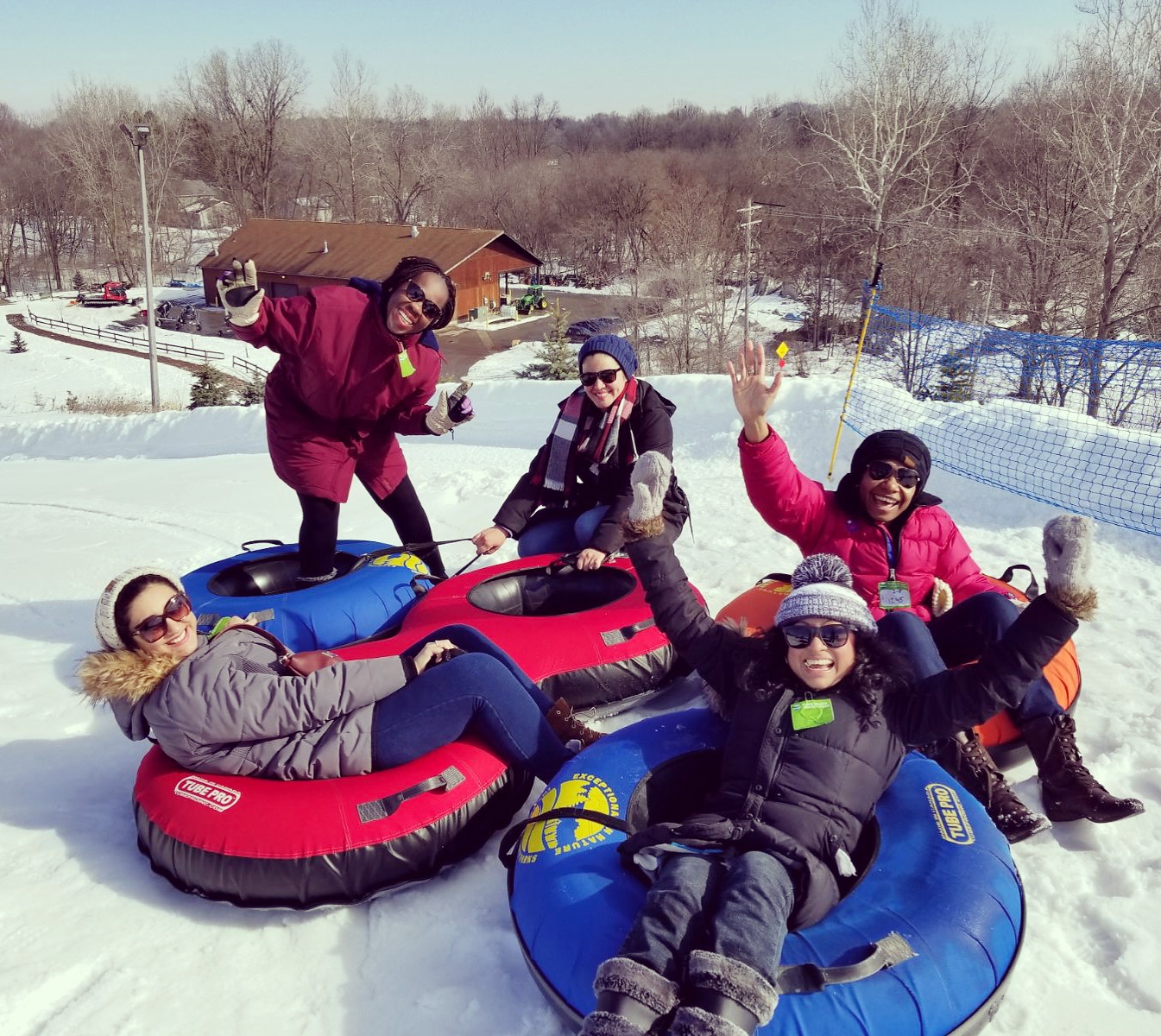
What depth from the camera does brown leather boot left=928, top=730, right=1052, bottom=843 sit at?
2891 millimetres

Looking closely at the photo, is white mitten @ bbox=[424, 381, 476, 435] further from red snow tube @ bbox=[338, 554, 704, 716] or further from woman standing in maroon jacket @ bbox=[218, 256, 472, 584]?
red snow tube @ bbox=[338, 554, 704, 716]

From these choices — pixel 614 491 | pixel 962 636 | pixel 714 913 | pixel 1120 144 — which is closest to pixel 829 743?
pixel 714 913

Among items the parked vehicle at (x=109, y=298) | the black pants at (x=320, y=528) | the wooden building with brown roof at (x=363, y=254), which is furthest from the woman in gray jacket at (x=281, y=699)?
the parked vehicle at (x=109, y=298)

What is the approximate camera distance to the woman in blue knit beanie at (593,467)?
420 cm

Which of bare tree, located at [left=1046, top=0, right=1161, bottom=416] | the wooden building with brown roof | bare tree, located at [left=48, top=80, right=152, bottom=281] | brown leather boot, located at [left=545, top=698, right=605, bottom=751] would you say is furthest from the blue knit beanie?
bare tree, located at [left=48, top=80, right=152, bottom=281]

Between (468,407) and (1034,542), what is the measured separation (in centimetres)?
370

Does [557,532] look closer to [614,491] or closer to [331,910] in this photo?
[614,491]

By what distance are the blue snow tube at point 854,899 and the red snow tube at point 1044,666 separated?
1.60ft

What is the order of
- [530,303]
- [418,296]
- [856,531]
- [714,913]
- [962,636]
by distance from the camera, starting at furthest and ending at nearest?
[530,303] < [418,296] < [856,531] < [962,636] < [714,913]

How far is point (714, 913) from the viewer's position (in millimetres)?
2090

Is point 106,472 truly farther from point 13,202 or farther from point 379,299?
point 13,202

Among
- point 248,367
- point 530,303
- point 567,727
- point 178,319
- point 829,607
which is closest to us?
point 829,607

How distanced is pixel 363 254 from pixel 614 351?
2761 centimetres

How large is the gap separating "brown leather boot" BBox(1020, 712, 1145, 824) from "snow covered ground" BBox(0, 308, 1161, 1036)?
89mm
